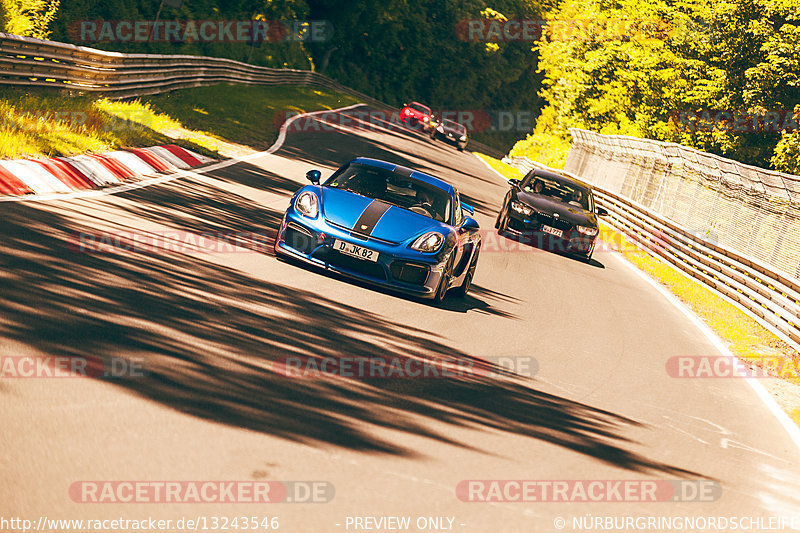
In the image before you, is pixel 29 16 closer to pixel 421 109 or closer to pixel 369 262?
pixel 421 109

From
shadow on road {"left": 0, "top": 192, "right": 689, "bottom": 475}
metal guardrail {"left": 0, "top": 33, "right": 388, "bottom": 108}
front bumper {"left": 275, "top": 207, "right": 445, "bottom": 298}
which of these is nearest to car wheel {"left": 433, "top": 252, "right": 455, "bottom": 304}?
front bumper {"left": 275, "top": 207, "right": 445, "bottom": 298}

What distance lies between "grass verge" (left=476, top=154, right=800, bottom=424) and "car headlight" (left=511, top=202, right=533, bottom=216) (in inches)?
120

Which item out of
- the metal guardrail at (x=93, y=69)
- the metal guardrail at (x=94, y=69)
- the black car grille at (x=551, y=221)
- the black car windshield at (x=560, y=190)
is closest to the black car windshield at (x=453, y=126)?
the metal guardrail at (x=94, y=69)

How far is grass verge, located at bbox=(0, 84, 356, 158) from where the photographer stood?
1390 cm

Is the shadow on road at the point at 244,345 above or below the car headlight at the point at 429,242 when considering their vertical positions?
below

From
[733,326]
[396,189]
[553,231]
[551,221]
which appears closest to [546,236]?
[553,231]

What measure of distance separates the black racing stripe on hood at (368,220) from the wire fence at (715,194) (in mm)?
8723

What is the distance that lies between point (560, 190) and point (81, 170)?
10.7 m

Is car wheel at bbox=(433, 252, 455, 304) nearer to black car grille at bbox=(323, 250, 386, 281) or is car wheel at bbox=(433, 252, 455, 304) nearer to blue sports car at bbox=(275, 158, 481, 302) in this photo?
blue sports car at bbox=(275, 158, 481, 302)

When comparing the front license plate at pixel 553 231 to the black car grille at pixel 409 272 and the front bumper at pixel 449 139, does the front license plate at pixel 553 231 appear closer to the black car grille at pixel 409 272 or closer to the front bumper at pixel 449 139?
the black car grille at pixel 409 272

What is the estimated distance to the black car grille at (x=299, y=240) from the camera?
396 inches

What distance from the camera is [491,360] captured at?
8.56m

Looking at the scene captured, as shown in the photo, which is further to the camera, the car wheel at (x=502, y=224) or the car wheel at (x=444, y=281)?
the car wheel at (x=502, y=224)

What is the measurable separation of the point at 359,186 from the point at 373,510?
664cm
